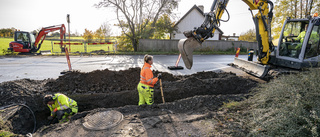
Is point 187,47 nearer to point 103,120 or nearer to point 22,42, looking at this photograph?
point 103,120

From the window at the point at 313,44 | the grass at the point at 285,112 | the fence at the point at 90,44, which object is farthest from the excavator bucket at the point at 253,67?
the fence at the point at 90,44

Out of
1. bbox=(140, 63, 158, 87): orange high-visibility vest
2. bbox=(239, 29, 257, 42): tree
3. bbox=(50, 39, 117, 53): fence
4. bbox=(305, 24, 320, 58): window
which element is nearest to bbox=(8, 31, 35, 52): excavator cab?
bbox=(50, 39, 117, 53): fence

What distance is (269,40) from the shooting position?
23.6 feet

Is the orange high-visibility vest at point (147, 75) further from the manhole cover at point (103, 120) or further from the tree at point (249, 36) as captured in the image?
the tree at point (249, 36)

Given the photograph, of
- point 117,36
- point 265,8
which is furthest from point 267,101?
point 117,36

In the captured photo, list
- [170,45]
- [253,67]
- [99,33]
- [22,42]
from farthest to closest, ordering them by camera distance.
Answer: [99,33]
[170,45]
[22,42]
[253,67]

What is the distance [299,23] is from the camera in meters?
6.91

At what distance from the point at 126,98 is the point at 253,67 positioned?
5647 mm

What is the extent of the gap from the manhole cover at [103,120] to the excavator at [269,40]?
2.70 metres

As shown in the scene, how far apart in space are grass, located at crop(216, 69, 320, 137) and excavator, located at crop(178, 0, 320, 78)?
2.36 meters

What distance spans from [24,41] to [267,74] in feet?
61.9

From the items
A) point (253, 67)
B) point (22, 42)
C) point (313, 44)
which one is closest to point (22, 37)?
point (22, 42)

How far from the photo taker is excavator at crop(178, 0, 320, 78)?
17.8 ft

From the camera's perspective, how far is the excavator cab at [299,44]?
20.1 feet
